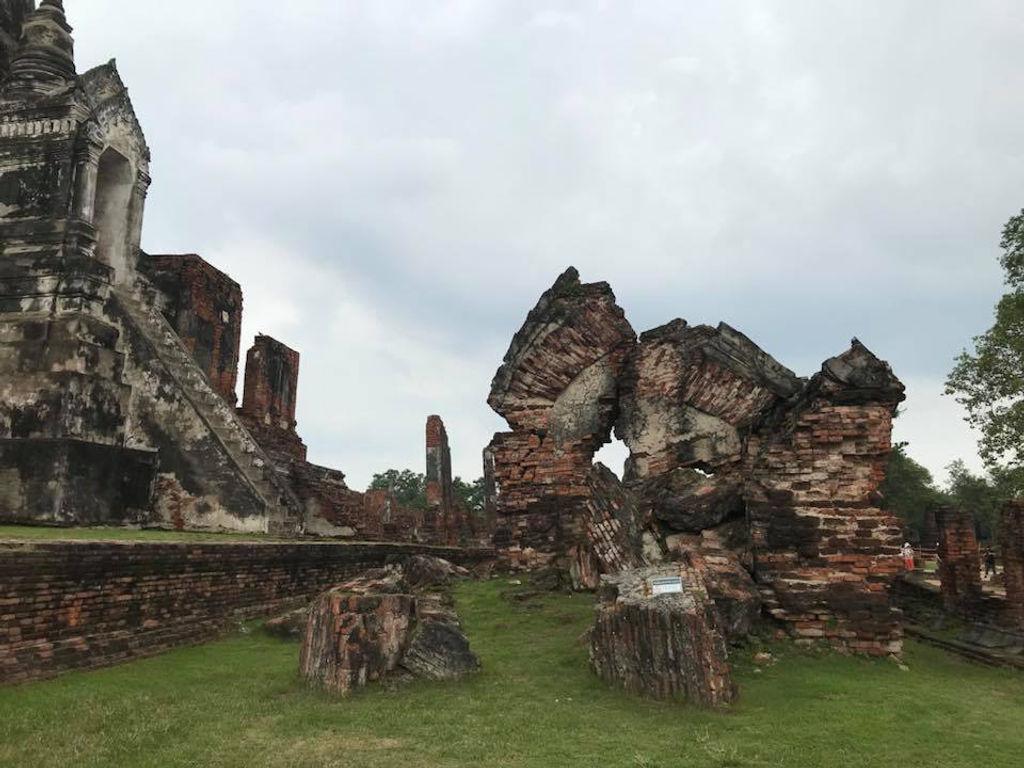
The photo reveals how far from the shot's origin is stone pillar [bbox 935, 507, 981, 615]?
11.4 metres

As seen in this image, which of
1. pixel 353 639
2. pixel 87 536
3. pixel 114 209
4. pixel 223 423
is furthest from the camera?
pixel 114 209

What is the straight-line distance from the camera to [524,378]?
9141 mm

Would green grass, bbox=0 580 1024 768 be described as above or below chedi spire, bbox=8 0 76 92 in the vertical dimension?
below

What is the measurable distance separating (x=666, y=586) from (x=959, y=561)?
27.9ft

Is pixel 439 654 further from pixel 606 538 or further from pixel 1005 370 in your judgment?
pixel 1005 370

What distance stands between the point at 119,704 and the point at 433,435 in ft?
70.1

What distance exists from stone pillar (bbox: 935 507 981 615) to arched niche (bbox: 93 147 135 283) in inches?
501

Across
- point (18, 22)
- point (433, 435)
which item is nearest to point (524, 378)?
point (18, 22)

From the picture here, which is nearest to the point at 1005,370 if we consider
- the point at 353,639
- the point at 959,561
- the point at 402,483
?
the point at 959,561

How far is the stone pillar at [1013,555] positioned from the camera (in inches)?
408

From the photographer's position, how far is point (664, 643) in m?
4.93

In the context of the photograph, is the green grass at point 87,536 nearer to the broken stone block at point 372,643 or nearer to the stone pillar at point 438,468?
the broken stone block at point 372,643

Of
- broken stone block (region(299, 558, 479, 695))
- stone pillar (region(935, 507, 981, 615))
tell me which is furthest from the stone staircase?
stone pillar (region(935, 507, 981, 615))

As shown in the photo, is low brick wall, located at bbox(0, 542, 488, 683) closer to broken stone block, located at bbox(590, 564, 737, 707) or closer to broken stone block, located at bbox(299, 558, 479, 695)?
broken stone block, located at bbox(299, 558, 479, 695)
